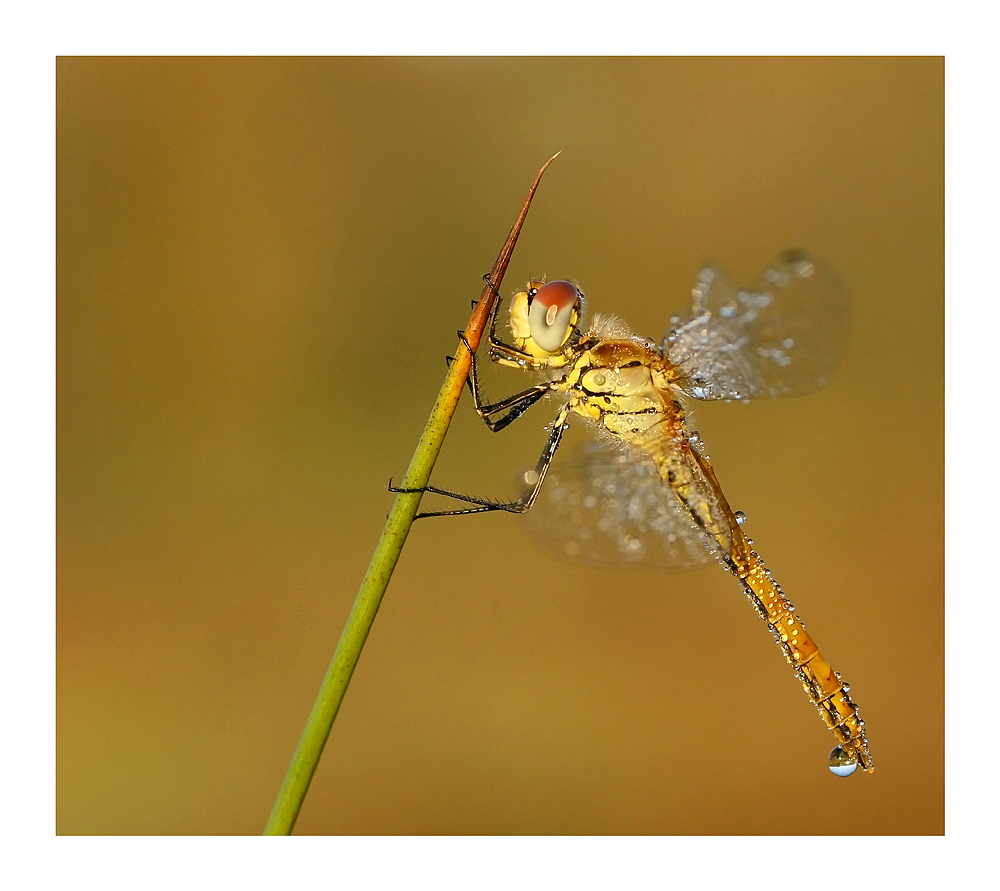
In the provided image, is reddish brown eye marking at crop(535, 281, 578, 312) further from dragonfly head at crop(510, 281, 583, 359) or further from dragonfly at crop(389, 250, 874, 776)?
dragonfly at crop(389, 250, 874, 776)

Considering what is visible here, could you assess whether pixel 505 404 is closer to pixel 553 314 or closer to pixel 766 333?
pixel 553 314

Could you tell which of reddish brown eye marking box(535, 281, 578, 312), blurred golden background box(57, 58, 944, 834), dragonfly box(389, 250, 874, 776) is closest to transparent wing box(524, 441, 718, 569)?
dragonfly box(389, 250, 874, 776)

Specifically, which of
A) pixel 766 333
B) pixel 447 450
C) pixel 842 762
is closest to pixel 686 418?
pixel 766 333

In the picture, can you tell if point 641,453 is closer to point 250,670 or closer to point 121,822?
point 250,670

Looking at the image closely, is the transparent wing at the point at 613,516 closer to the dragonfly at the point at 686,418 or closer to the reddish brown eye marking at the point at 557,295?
the dragonfly at the point at 686,418

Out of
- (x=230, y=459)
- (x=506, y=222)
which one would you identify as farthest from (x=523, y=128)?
(x=230, y=459)
